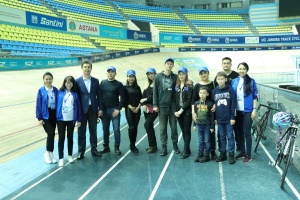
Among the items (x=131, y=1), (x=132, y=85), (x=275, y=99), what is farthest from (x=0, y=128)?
(x=131, y=1)

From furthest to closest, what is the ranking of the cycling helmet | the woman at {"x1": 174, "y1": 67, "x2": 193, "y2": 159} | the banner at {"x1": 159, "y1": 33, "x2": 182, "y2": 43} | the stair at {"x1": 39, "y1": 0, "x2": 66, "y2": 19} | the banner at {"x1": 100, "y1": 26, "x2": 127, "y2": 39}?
the banner at {"x1": 159, "y1": 33, "x2": 182, "y2": 43}
the banner at {"x1": 100, "y1": 26, "x2": 127, "y2": 39}
the stair at {"x1": 39, "y1": 0, "x2": 66, "y2": 19}
the woman at {"x1": 174, "y1": 67, "x2": 193, "y2": 159}
the cycling helmet

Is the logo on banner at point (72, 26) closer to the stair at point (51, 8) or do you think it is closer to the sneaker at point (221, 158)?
the stair at point (51, 8)

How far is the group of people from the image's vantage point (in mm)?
4684

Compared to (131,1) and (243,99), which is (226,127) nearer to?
(243,99)

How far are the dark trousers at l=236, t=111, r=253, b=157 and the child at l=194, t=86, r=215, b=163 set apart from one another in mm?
497

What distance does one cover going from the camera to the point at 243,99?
4.70m

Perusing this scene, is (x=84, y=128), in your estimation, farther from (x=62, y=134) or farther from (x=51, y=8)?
(x=51, y=8)

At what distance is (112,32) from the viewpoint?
27.9 m

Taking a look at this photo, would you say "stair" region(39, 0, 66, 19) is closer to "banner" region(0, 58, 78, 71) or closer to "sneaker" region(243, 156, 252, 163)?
"banner" region(0, 58, 78, 71)

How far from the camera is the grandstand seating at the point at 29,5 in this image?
19578 mm

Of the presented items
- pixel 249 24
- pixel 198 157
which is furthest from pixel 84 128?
pixel 249 24

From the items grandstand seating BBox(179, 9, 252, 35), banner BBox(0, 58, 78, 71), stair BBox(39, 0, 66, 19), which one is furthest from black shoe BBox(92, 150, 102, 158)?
grandstand seating BBox(179, 9, 252, 35)

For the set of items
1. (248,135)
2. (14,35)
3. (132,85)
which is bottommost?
(248,135)

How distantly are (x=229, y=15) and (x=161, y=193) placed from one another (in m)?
37.2
